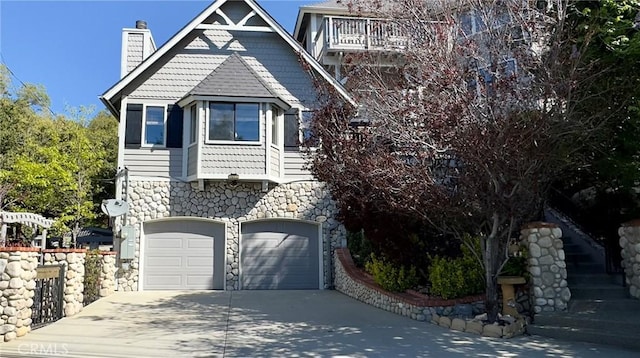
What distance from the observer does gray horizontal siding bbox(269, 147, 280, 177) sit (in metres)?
14.3

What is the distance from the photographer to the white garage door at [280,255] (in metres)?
14.4

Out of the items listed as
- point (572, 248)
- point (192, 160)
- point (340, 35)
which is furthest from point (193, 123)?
point (572, 248)

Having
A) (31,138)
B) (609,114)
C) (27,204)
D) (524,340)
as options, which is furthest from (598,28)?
(31,138)

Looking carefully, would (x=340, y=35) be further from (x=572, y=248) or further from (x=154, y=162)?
(x=572, y=248)

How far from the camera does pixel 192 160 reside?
14055 millimetres

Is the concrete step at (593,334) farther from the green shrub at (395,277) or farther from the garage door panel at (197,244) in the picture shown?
the garage door panel at (197,244)

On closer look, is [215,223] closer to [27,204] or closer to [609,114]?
[27,204]

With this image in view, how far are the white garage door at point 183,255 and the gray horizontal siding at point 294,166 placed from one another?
8.56 feet

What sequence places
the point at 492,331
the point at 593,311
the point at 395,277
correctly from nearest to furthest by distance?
the point at 492,331, the point at 593,311, the point at 395,277

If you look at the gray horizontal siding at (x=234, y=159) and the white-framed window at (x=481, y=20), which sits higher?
the white-framed window at (x=481, y=20)

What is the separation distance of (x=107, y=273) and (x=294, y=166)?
612 cm

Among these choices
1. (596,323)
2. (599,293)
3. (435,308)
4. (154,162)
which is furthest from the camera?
(154,162)

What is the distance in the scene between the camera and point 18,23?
12.7 metres

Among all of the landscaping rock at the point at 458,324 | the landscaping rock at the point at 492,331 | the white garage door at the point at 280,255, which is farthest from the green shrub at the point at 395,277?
the white garage door at the point at 280,255
